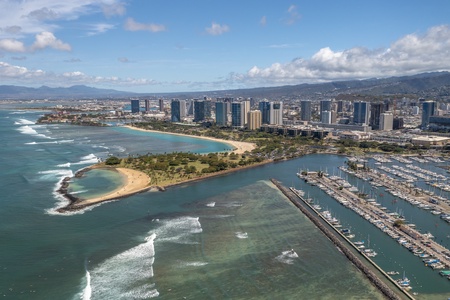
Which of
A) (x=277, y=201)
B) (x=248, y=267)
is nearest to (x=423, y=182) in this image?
(x=277, y=201)

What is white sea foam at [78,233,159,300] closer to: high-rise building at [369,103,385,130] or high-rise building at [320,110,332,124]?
high-rise building at [369,103,385,130]

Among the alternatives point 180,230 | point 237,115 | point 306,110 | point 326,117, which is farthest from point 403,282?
point 306,110

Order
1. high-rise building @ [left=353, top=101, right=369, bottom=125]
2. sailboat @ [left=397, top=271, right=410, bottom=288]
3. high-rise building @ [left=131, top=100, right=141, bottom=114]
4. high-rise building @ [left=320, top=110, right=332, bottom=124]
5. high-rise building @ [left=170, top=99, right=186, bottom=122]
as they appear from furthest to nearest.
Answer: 1. high-rise building @ [left=131, top=100, right=141, bottom=114]
2. high-rise building @ [left=170, top=99, right=186, bottom=122]
3. high-rise building @ [left=320, top=110, right=332, bottom=124]
4. high-rise building @ [left=353, top=101, right=369, bottom=125]
5. sailboat @ [left=397, top=271, right=410, bottom=288]

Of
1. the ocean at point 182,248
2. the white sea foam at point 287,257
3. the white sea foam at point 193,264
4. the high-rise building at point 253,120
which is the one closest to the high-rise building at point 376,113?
the high-rise building at point 253,120

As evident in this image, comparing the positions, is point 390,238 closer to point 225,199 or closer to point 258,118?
point 225,199

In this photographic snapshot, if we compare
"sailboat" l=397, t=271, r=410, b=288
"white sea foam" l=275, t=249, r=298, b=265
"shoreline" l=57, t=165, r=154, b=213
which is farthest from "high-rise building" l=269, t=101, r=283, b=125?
"sailboat" l=397, t=271, r=410, b=288

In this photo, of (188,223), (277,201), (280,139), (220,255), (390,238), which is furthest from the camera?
(280,139)
